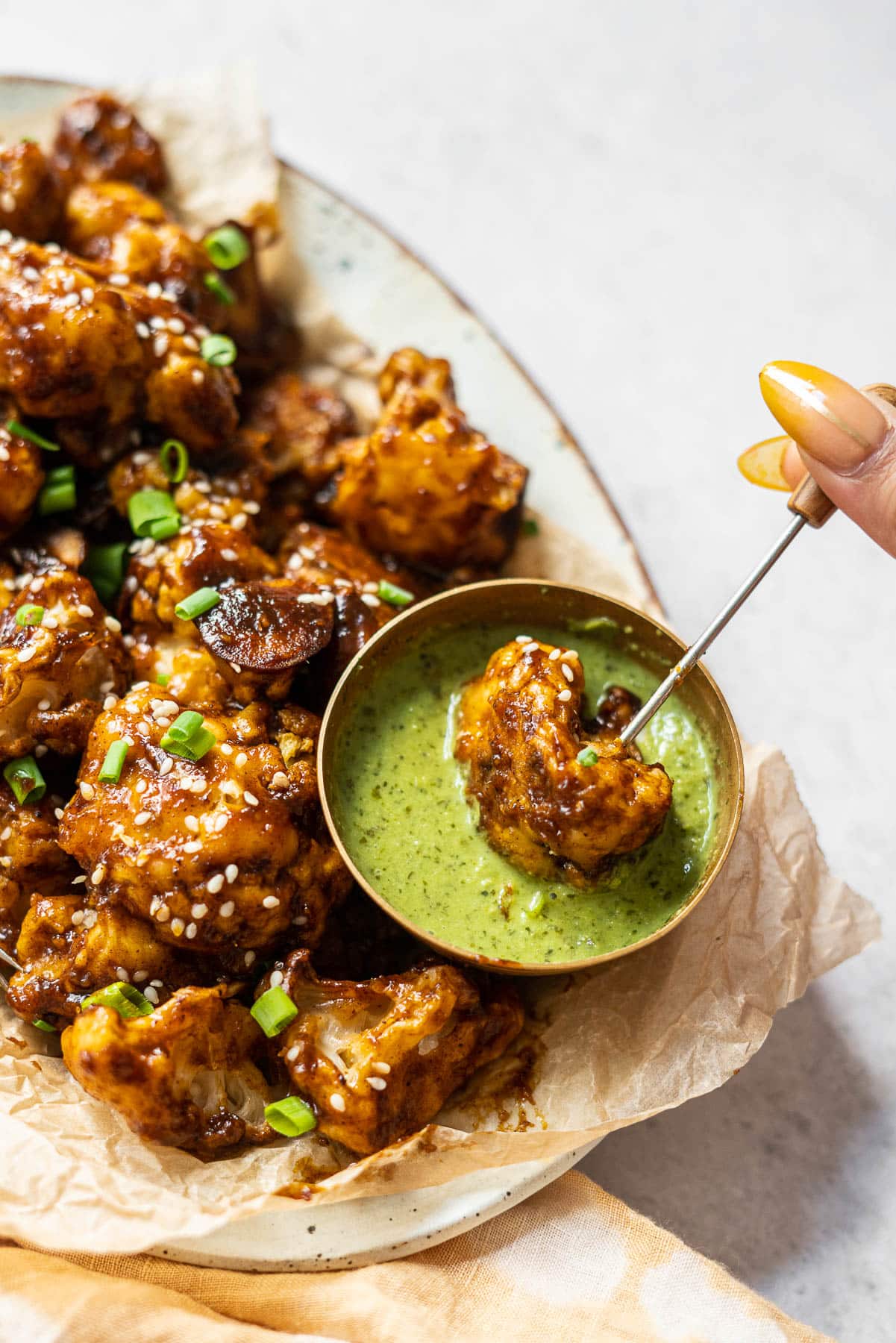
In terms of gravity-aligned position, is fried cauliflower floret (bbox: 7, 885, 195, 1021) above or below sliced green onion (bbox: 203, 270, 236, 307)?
below

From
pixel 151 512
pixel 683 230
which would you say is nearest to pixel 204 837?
pixel 151 512

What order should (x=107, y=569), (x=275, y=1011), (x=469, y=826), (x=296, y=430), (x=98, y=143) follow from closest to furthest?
(x=275, y=1011) → (x=469, y=826) → (x=107, y=569) → (x=296, y=430) → (x=98, y=143)

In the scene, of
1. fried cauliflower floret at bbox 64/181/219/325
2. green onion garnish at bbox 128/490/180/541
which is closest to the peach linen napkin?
green onion garnish at bbox 128/490/180/541

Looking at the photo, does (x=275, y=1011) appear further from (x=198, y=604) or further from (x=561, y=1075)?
(x=198, y=604)

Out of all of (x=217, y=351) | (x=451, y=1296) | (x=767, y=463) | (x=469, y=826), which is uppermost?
(x=767, y=463)

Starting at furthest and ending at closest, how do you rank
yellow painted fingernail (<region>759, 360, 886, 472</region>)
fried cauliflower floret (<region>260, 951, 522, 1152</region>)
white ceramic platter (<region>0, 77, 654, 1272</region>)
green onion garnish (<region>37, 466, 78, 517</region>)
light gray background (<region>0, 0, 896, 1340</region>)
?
1. light gray background (<region>0, 0, 896, 1340</region>)
2. white ceramic platter (<region>0, 77, 654, 1272</region>)
3. green onion garnish (<region>37, 466, 78, 517</region>)
4. fried cauliflower floret (<region>260, 951, 522, 1152</region>)
5. yellow painted fingernail (<region>759, 360, 886, 472</region>)

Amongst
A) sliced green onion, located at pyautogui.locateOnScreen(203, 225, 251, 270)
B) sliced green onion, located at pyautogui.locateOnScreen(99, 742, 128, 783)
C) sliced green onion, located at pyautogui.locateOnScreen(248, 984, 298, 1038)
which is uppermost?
sliced green onion, located at pyautogui.locateOnScreen(203, 225, 251, 270)

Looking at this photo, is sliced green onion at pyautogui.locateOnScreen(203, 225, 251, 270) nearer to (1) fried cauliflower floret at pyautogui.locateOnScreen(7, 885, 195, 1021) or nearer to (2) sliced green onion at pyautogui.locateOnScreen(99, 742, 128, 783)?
(2) sliced green onion at pyautogui.locateOnScreen(99, 742, 128, 783)
